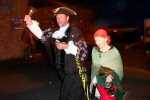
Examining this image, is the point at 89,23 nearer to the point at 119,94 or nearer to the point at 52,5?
the point at 52,5

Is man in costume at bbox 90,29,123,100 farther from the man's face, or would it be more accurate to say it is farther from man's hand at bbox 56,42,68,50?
the man's face

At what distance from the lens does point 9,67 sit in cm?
1349

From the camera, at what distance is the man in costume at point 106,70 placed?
4.90 metres

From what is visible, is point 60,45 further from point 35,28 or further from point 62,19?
point 35,28

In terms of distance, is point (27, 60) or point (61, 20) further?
point (27, 60)

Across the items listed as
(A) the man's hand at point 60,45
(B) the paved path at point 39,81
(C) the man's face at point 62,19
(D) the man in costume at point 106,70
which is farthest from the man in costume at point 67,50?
(B) the paved path at point 39,81

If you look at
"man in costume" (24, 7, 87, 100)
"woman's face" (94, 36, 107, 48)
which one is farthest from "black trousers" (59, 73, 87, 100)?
"woman's face" (94, 36, 107, 48)

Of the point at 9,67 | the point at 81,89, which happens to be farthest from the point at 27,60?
the point at 81,89

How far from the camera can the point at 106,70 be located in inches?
192

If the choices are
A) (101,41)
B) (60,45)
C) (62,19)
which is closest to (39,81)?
(62,19)

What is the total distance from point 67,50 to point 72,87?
68 cm

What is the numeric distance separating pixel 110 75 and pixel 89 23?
64.3 feet

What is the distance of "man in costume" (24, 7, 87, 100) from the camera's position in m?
5.33

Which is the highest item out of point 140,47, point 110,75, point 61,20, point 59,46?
point 61,20
